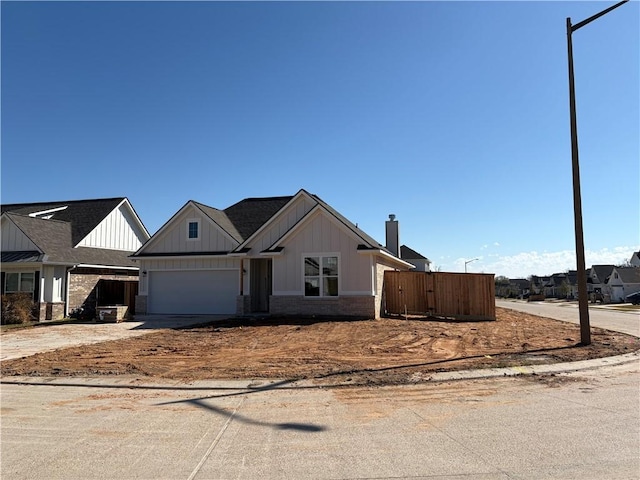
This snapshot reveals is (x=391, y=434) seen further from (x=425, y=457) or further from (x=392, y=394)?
(x=392, y=394)

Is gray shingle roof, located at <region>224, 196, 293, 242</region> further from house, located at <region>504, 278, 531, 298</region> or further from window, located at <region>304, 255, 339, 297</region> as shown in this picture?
house, located at <region>504, 278, 531, 298</region>

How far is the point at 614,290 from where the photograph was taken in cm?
7012

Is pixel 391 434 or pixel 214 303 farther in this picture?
pixel 214 303

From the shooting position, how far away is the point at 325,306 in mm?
20078

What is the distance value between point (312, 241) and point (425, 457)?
1584 centimetres

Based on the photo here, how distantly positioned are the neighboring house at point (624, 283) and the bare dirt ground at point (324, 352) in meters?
62.4

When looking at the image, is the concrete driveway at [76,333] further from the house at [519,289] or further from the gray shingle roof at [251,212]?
the house at [519,289]

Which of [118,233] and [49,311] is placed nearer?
[49,311]

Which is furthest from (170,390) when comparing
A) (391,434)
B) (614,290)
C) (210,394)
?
(614,290)

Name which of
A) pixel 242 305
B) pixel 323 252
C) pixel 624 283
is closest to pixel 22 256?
pixel 242 305

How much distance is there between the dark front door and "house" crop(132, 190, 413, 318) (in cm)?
5

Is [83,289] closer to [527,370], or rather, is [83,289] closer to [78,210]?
[78,210]

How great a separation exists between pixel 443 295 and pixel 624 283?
6231 centimetres

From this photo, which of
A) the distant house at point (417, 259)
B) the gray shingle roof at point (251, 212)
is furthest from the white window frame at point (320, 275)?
the distant house at point (417, 259)
